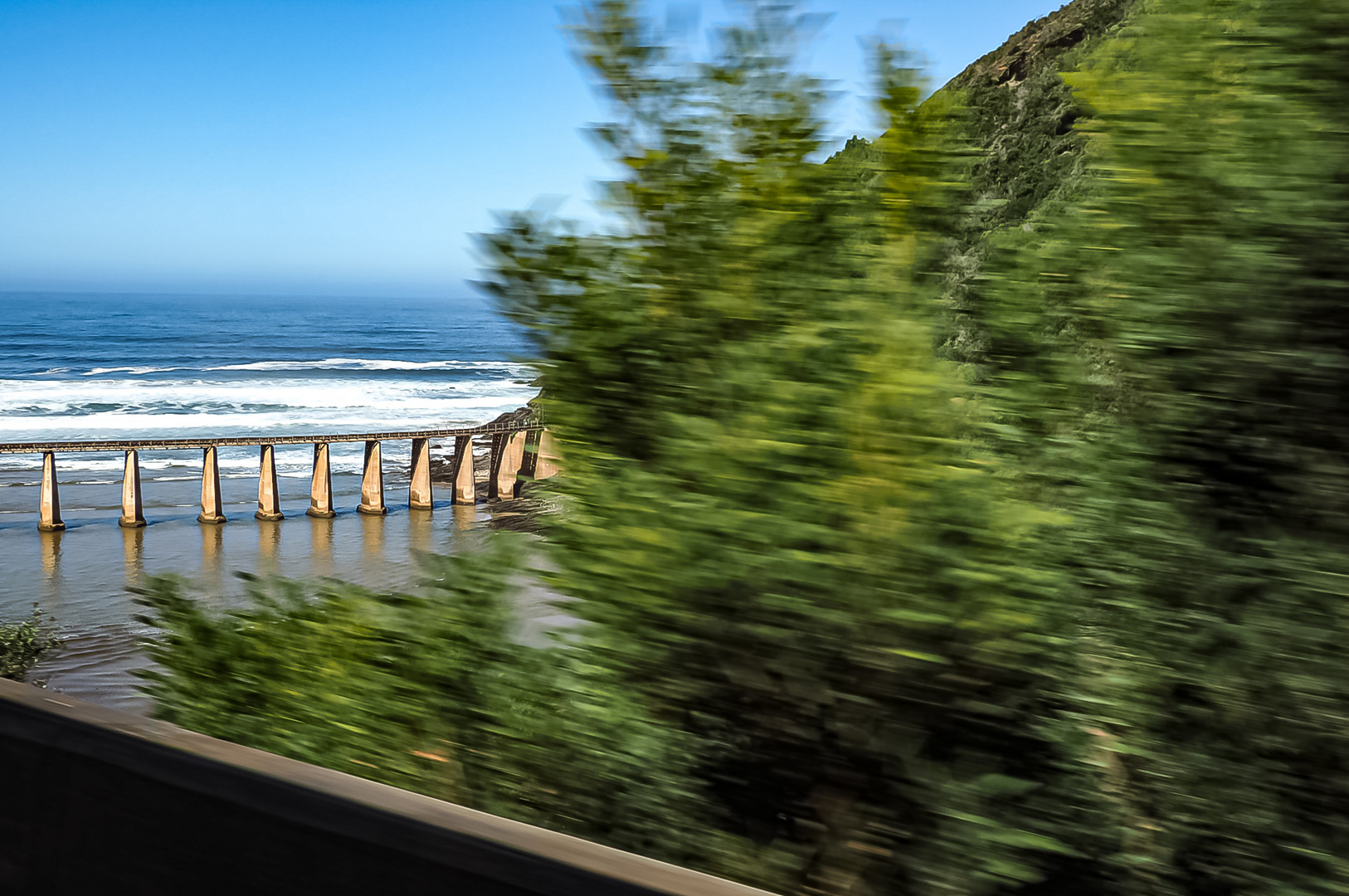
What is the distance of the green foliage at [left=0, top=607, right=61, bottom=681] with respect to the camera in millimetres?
11586

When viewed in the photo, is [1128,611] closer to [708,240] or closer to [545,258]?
[708,240]

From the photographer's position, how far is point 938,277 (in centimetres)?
398

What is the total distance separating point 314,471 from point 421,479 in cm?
304

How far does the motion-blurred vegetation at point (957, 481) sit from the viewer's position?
318 cm

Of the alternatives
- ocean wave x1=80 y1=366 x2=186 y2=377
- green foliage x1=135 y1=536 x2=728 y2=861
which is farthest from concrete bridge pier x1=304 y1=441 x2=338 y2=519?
ocean wave x1=80 y1=366 x2=186 y2=377

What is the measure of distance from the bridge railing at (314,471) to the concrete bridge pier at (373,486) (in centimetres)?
2

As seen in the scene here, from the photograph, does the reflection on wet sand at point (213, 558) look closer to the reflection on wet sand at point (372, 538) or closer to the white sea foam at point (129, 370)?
the reflection on wet sand at point (372, 538)

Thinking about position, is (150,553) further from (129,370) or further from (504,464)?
(129,370)

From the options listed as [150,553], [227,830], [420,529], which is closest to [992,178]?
[227,830]

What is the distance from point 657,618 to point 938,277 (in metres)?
1.67

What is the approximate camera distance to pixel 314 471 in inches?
Result: 1211

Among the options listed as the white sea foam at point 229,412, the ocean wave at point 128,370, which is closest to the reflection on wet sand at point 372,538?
the white sea foam at point 229,412

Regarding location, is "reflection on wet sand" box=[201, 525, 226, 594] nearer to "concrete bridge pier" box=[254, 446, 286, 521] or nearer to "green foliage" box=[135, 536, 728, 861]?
"concrete bridge pier" box=[254, 446, 286, 521]

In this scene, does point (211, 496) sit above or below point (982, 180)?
below
